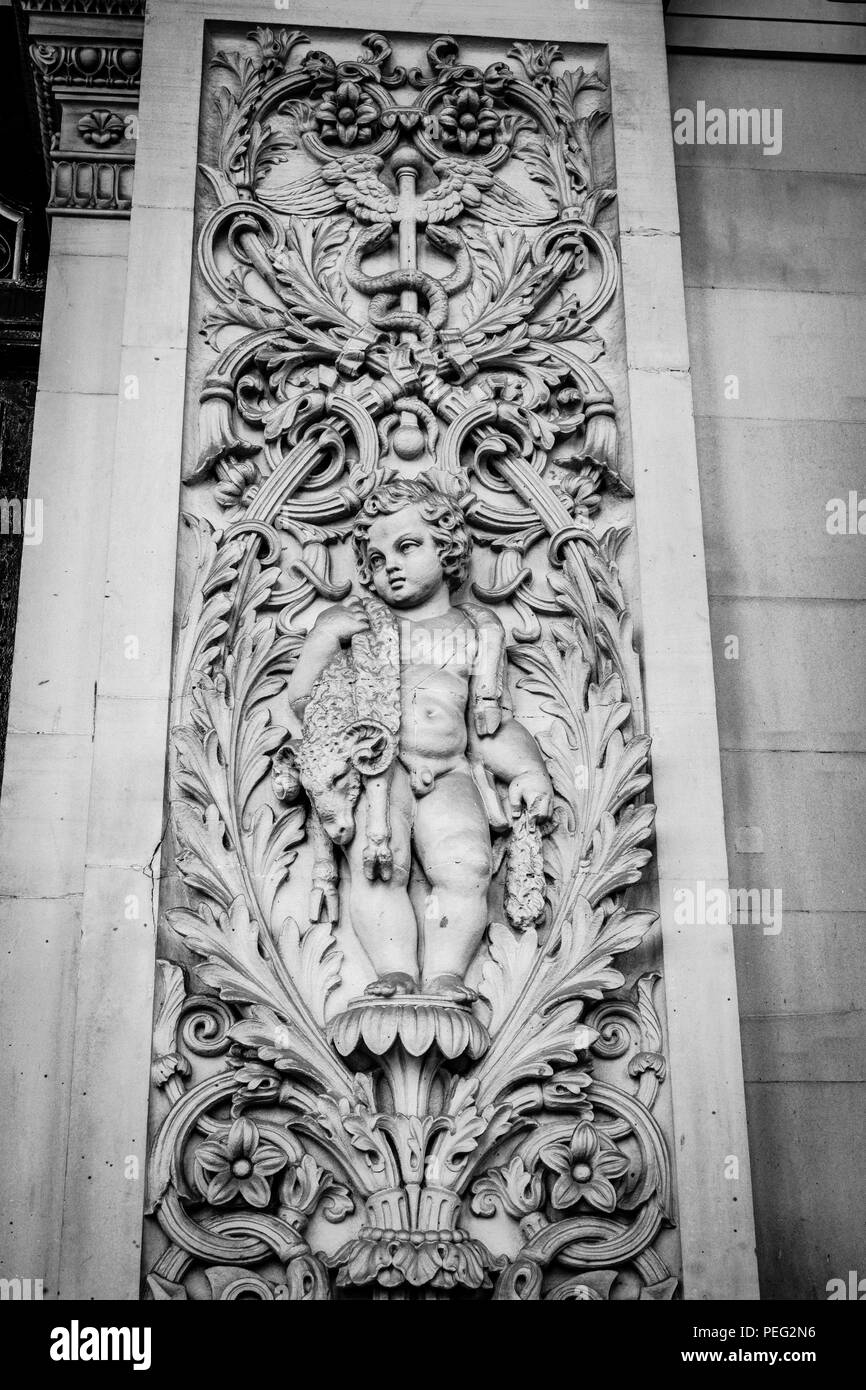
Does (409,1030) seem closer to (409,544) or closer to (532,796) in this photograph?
(532,796)

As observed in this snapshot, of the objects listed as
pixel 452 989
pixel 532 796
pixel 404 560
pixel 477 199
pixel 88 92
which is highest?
pixel 88 92

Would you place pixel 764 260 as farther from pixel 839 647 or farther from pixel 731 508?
pixel 839 647

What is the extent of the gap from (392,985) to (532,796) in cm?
98

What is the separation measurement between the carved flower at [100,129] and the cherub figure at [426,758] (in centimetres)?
260

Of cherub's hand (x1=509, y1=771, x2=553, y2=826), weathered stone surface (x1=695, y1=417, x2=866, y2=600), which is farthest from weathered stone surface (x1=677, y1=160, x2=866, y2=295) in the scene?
cherub's hand (x1=509, y1=771, x2=553, y2=826)

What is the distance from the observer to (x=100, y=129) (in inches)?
322

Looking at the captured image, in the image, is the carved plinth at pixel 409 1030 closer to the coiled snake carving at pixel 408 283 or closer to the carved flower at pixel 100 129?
the coiled snake carving at pixel 408 283

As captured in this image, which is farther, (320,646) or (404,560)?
(404,560)

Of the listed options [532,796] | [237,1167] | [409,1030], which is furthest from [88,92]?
[237,1167]

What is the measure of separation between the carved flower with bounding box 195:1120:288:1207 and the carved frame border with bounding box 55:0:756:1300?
0.83 feet

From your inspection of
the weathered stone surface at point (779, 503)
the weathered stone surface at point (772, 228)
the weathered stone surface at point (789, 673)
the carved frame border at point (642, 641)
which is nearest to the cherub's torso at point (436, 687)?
the carved frame border at point (642, 641)

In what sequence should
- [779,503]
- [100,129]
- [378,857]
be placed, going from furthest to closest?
[100,129]
[779,503]
[378,857]

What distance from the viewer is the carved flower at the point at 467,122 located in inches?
316

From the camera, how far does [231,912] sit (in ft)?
20.9
